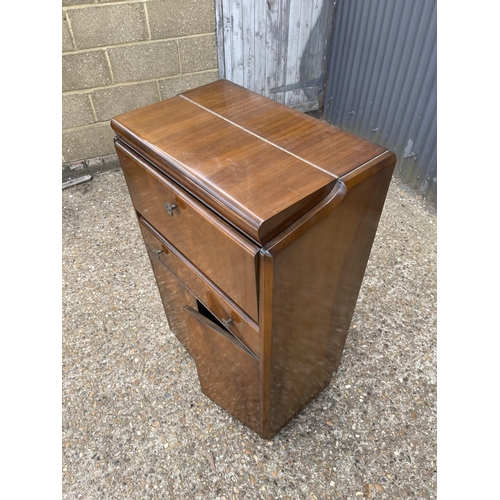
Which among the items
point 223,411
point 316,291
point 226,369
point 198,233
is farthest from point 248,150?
point 223,411

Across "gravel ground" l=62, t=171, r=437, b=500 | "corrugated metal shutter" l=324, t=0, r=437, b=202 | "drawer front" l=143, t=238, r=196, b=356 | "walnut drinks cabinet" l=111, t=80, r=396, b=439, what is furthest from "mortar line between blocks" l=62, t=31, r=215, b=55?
"drawer front" l=143, t=238, r=196, b=356

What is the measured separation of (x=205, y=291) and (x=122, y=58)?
1.61 m

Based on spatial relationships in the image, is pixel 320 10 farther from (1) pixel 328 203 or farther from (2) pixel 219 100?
(1) pixel 328 203

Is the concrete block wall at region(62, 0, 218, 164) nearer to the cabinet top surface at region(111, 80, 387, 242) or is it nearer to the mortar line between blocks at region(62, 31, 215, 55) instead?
the mortar line between blocks at region(62, 31, 215, 55)

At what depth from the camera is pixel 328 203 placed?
71 cm

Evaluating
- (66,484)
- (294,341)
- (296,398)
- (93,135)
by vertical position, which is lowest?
(66,484)

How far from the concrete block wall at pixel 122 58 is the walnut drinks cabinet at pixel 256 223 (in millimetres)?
1202

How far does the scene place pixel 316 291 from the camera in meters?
0.89

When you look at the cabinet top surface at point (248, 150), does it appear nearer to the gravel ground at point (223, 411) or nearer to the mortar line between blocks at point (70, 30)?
the gravel ground at point (223, 411)

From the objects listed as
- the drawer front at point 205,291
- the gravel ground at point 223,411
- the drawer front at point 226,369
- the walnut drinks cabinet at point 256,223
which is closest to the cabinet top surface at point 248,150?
the walnut drinks cabinet at point 256,223

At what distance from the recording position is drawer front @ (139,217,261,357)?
2.81 ft

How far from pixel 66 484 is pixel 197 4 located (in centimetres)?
209
